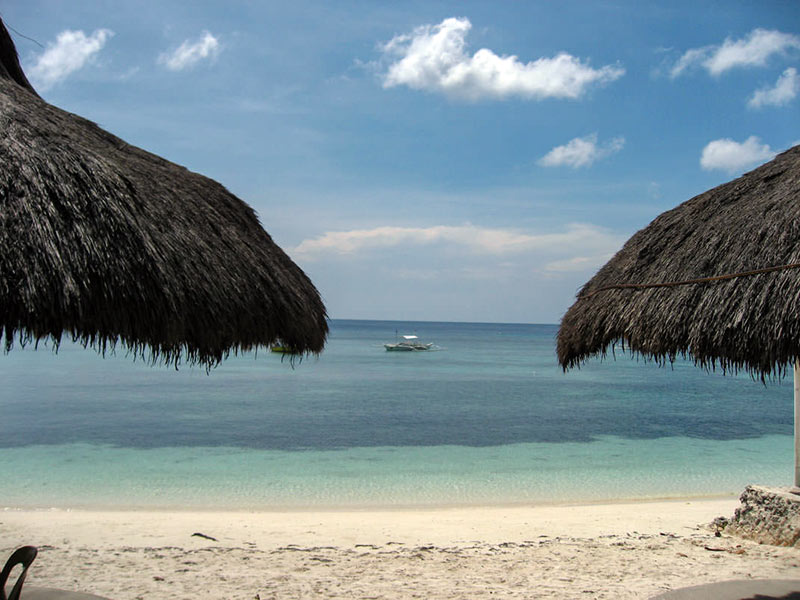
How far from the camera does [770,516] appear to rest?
494cm

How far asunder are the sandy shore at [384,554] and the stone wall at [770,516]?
0.49 feet

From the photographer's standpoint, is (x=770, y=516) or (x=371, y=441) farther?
(x=371, y=441)

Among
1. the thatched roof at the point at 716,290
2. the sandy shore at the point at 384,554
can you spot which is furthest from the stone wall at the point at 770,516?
the thatched roof at the point at 716,290

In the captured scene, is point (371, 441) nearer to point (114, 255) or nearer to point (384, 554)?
point (384, 554)

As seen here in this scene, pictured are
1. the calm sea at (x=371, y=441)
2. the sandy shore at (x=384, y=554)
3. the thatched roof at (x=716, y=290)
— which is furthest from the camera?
the calm sea at (x=371, y=441)

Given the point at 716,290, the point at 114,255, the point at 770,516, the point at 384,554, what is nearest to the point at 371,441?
the point at 384,554

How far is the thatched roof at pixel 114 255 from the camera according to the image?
7.09 feet

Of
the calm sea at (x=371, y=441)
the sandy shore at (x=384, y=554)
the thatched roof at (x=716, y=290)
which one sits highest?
the thatched roof at (x=716, y=290)

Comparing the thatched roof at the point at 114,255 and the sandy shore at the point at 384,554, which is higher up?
the thatched roof at the point at 114,255

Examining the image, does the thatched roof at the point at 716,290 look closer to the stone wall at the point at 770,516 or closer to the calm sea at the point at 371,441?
the calm sea at the point at 371,441

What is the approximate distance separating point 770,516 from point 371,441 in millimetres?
9644

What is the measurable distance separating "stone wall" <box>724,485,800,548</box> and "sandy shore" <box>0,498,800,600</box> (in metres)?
0.15

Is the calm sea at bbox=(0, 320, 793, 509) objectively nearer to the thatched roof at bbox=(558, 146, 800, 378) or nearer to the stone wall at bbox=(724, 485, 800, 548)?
the thatched roof at bbox=(558, 146, 800, 378)

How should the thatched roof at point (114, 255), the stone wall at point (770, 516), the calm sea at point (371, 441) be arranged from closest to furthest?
the thatched roof at point (114, 255) → the stone wall at point (770, 516) → the calm sea at point (371, 441)
